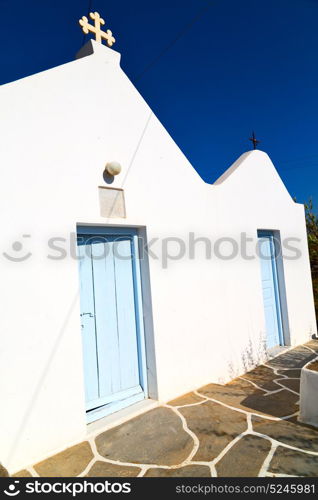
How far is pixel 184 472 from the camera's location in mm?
2828

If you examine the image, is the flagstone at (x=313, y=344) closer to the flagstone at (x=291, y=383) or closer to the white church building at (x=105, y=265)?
the white church building at (x=105, y=265)

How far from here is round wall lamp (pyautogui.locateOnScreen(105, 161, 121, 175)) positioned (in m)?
4.00

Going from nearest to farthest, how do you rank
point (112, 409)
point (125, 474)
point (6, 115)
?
1. point (125, 474)
2. point (6, 115)
3. point (112, 409)

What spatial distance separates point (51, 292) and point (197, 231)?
2803 mm

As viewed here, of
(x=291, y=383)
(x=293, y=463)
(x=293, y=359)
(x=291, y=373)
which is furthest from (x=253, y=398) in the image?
(x=293, y=359)

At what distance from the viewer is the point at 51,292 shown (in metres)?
3.41

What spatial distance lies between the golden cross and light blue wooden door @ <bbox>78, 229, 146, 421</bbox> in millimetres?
3034

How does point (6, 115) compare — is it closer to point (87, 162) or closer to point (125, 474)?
point (87, 162)

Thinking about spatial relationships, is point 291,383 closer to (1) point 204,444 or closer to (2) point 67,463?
(1) point 204,444

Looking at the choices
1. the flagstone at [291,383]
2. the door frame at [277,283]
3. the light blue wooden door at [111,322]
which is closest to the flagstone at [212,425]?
the light blue wooden door at [111,322]

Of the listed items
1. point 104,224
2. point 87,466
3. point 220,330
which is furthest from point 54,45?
point 87,466

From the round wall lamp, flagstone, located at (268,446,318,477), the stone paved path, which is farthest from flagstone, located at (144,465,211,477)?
the round wall lamp

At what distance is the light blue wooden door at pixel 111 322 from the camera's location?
12.8 feet

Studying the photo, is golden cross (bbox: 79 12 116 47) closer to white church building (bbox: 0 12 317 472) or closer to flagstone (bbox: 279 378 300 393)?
white church building (bbox: 0 12 317 472)
